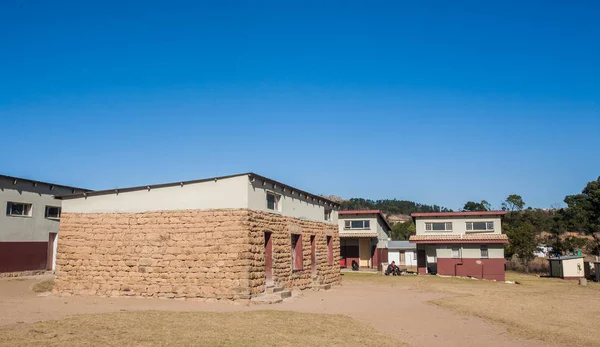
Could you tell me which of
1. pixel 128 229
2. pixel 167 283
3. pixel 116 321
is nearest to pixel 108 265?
pixel 128 229

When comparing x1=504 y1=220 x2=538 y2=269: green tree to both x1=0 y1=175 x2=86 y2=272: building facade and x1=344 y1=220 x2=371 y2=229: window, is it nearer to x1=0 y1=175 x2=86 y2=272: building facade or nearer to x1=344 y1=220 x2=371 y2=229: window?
x1=344 y1=220 x2=371 y2=229: window

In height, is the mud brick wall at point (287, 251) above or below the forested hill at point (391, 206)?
below

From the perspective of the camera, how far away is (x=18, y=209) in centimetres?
2883

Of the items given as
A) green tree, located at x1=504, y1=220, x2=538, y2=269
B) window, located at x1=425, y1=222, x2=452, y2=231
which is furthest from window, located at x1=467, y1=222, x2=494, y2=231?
Answer: green tree, located at x1=504, y1=220, x2=538, y2=269

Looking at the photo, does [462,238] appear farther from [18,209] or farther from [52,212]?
[18,209]

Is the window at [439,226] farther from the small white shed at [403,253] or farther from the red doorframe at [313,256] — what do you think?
the red doorframe at [313,256]

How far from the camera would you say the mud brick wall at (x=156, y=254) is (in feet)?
56.6

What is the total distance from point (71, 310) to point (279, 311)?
6.68 m

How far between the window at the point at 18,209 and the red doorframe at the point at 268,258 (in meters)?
18.2

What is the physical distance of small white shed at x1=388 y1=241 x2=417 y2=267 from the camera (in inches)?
2308

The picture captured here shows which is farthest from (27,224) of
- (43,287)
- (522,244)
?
(522,244)

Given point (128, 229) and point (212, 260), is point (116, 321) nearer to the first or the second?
point (212, 260)

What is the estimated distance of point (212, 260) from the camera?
17453 mm

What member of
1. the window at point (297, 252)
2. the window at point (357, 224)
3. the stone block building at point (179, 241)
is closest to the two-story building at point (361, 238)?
the window at point (357, 224)
